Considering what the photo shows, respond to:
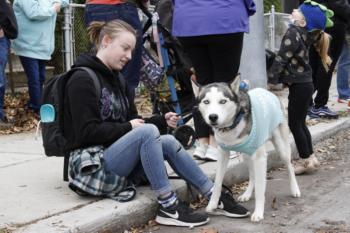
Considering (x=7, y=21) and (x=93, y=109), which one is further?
(x=7, y=21)

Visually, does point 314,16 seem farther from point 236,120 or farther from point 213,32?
point 236,120

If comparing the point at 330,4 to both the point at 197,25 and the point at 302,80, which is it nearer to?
the point at 302,80

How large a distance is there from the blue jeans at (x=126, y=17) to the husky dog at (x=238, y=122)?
157 centimetres

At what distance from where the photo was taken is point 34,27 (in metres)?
8.24

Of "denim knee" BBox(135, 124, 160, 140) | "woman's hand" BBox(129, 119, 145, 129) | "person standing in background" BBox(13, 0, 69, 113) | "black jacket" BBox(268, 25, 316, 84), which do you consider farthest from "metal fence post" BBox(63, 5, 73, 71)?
"denim knee" BBox(135, 124, 160, 140)

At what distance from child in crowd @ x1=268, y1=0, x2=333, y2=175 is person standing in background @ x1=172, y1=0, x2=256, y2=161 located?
784 mm

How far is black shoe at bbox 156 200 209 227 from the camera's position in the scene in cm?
445

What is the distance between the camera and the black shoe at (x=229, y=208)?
4.67 m

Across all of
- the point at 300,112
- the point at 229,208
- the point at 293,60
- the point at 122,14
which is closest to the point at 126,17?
the point at 122,14

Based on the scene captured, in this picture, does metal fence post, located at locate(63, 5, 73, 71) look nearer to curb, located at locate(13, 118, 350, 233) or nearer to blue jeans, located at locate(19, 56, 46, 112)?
blue jeans, located at locate(19, 56, 46, 112)

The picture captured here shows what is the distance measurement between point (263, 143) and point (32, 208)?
1.70 metres

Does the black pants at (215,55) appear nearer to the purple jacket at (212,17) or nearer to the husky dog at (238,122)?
the purple jacket at (212,17)

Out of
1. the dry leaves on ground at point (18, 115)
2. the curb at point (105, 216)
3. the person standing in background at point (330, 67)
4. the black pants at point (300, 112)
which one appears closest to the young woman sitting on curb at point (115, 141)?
the curb at point (105, 216)

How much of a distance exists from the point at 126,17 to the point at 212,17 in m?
1.12
